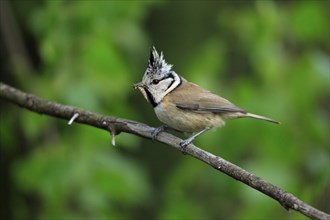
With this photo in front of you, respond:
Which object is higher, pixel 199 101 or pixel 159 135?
pixel 199 101

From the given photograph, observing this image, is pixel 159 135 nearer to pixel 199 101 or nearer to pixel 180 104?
pixel 180 104

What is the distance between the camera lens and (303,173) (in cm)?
546

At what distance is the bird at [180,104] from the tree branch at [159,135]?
1.91 ft

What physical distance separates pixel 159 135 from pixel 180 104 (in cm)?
96

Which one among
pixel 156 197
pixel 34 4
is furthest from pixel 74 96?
pixel 156 197

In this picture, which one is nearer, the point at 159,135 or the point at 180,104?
the point at 159,135

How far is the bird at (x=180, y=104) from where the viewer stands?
14.4 feet

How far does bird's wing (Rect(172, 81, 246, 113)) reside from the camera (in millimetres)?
4492

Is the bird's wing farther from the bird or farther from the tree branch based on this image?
the tree branch

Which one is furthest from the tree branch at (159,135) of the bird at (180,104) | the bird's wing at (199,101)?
the bird's wing at (199,101)

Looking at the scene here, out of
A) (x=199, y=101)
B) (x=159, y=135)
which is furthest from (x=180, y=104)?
(x=159, y=135)

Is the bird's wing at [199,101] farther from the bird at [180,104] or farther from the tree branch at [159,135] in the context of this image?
the tree branch at [159,135]

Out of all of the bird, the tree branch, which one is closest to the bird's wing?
the bird

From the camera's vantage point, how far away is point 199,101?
459 cm
